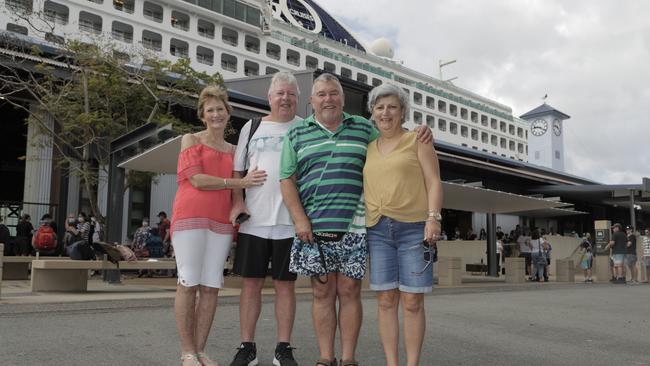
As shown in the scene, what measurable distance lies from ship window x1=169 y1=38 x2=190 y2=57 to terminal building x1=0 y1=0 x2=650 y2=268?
3.2 inches

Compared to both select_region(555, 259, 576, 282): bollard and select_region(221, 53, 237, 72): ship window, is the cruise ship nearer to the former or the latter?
select_region(221, 53, 237, 72): ship window

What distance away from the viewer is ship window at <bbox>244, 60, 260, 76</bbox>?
41688 millimetres

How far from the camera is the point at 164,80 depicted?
16.0 meters

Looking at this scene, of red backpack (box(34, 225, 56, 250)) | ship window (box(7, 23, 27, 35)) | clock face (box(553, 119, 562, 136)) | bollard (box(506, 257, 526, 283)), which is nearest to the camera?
red backpack (box(34, 225, 56, 250))

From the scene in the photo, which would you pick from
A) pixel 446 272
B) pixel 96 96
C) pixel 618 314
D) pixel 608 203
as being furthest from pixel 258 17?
pixel 618 314

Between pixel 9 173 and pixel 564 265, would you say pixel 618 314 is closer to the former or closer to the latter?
pixel 564 265

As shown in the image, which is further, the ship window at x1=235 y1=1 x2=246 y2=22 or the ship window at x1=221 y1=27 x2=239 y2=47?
the ship window at x1=235 y1=1 x2=246 y2=22

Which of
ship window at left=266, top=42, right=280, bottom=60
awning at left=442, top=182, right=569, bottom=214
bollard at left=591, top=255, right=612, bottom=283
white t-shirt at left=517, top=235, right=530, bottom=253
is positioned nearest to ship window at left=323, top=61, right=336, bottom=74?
ship window at left=266, top=42, right=280, bottom=60

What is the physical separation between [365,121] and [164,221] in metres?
12.4

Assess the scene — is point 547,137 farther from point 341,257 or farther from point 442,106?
Answer: point 341,257

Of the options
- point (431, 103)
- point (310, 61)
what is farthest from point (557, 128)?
point (310, 61)

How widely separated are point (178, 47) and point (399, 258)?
37970 mm

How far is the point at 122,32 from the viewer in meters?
35.7

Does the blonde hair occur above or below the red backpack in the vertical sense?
above
